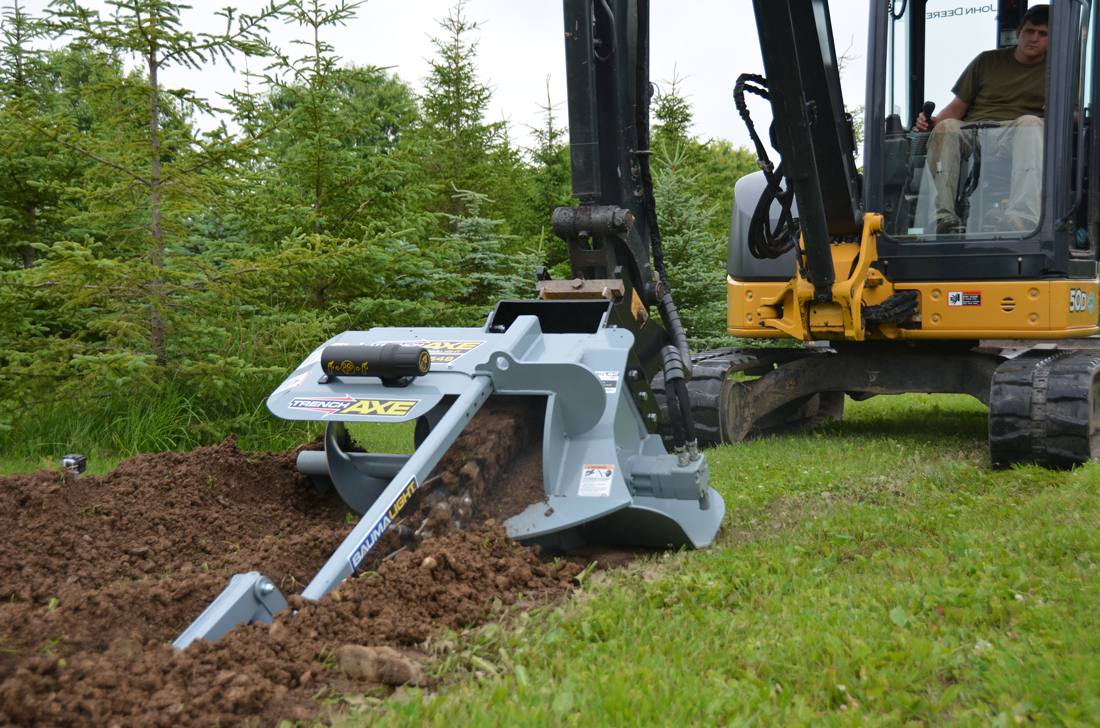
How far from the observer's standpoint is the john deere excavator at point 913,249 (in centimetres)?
489

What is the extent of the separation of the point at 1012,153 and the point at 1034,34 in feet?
2.55

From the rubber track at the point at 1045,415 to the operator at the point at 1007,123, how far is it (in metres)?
1.07

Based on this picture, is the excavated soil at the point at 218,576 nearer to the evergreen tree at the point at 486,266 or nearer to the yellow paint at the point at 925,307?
the yellow paint at the point at 925,307

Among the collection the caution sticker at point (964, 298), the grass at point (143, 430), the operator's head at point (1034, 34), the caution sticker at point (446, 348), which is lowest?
the grass at point (143, 430)

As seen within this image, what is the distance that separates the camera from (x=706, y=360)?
6312 millimetres

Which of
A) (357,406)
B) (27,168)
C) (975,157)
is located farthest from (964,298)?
(27,168)

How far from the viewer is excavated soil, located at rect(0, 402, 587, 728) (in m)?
1.78

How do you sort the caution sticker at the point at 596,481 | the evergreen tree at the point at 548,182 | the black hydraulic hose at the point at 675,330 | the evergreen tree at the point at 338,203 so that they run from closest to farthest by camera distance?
1. the caution sticker at the point at 596,481
2. the black hydraulic hose at the point at 675,330
3. the evergreen tree at the point at 338,203
4. the evergreen tree at the point at 548,182

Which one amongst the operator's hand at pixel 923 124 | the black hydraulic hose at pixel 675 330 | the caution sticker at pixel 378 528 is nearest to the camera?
the caution sticker at pixel 378 528

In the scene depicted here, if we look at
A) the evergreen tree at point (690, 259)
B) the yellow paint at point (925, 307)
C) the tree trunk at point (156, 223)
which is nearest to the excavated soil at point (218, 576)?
the tree trunk at point (156, 223)

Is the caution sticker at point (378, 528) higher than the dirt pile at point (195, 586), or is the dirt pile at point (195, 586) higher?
the caution sticker at point (378, 528)

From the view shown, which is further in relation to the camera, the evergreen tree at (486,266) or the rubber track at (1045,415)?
the evergreen tree at (486,266)

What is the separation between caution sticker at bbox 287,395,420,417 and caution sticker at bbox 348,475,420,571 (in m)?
0.46

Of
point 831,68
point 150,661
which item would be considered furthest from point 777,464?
point 150,661
